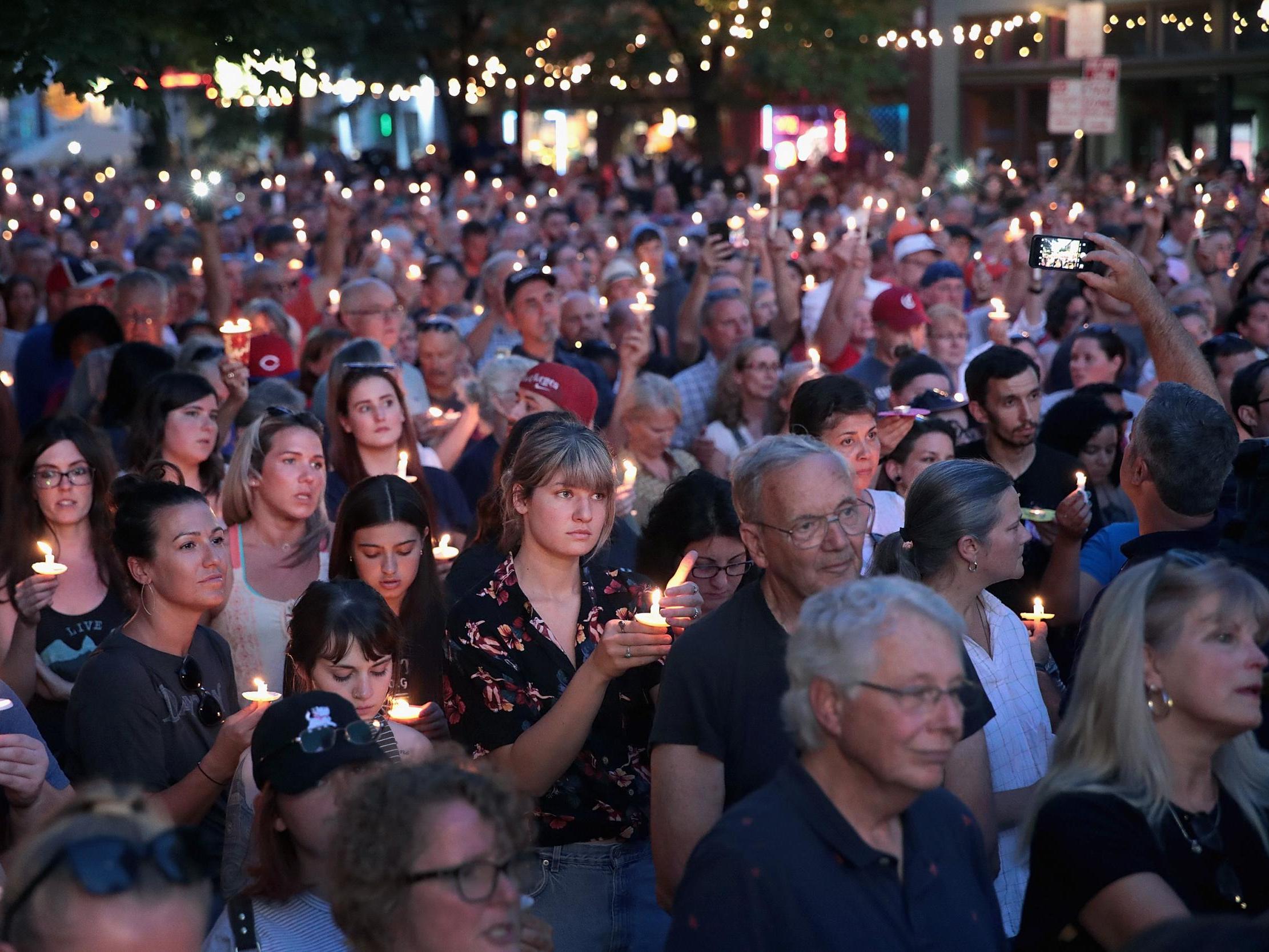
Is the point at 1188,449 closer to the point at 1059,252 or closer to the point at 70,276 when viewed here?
the point at 1059,252

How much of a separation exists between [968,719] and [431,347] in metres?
5.57

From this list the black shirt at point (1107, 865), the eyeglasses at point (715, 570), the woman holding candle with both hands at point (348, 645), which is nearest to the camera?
the black shirt at point (1107, 865)

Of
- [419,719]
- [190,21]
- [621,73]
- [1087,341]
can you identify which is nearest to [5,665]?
[419,719]

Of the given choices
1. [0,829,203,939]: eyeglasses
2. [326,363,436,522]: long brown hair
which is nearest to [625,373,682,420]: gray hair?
[326,363,436,522]: long brown hair

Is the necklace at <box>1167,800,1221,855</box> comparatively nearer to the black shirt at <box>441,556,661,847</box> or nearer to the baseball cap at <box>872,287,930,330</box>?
the black shirt at <box>441,556,661,847</box>

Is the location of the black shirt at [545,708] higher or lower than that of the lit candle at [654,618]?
lower

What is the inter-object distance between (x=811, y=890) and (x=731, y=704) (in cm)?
73

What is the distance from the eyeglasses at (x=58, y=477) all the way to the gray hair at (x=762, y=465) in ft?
9.37

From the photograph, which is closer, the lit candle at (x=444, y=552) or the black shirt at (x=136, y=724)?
the black shirt at (x=136, y=724)

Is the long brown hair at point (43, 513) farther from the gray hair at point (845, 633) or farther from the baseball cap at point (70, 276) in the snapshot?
the baseball cap at point (70, 276)

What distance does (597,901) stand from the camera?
3.86m

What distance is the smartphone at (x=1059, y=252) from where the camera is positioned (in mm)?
5508

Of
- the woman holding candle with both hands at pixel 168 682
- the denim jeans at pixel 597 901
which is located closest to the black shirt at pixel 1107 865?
the denim jeans at pixel 597 901

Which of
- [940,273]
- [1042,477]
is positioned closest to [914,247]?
[940,273]
